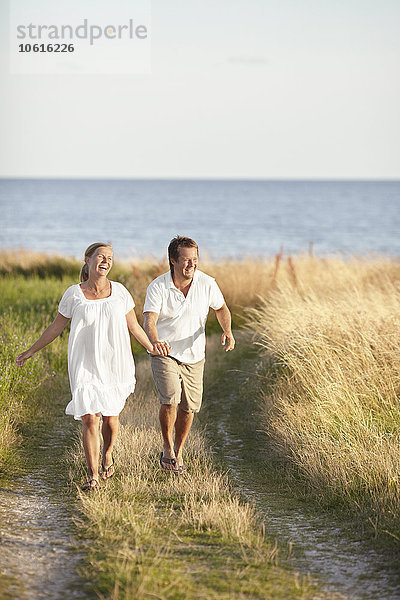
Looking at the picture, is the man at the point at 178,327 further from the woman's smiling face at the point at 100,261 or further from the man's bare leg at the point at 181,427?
the woman's smiling face at the point at 100,261

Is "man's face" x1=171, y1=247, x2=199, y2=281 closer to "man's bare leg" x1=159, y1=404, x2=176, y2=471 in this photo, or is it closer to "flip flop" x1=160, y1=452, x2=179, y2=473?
"man's bare leg" x1=159, y1=404, x2=176, y2=471

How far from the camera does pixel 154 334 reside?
6.00m

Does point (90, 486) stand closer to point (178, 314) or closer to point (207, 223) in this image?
point (178, 314)

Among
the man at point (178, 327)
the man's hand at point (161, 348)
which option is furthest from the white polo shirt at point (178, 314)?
the man's hand at point (161, 348)

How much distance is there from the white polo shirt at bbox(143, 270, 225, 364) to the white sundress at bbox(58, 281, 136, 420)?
1.43 feet

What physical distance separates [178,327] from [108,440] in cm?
99

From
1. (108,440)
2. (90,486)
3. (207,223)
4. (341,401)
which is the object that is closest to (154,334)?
(108,440)

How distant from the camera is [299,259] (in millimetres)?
19281

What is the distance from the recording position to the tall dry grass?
226 inches

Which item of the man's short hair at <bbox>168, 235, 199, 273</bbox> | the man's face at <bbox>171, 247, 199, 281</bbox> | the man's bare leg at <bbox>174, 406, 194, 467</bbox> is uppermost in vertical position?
the man's short hair at <bbox>168, 235, 199, 273</bbox>

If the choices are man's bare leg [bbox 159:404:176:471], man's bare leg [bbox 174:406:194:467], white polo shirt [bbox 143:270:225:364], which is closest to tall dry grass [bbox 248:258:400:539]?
man's bare leg [bbox 174:406:194:467]

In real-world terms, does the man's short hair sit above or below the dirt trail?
above

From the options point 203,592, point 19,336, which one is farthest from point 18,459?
point 203,592

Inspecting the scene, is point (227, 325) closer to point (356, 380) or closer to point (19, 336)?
point (356, 380)
